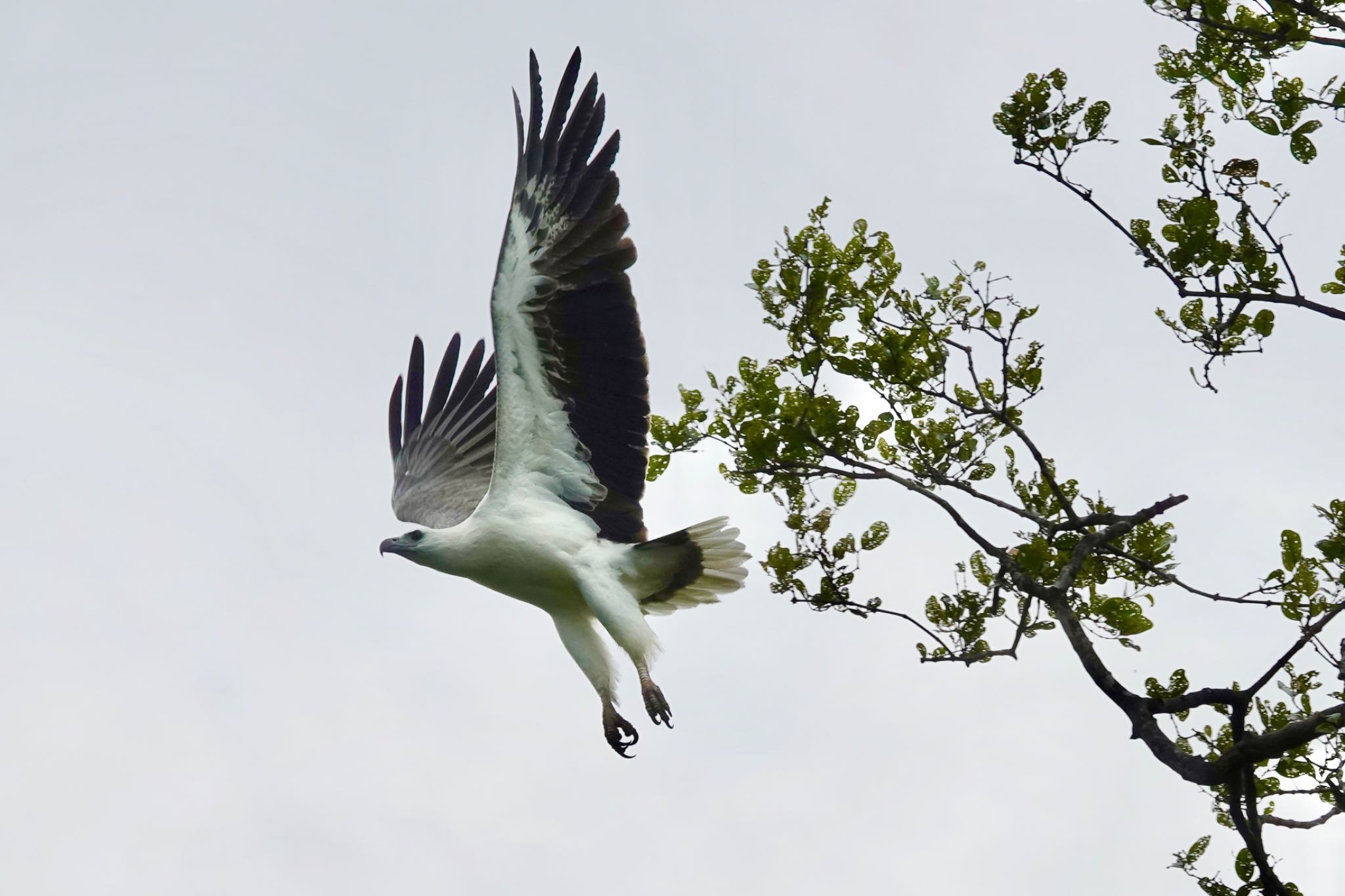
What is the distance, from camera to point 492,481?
711 cm

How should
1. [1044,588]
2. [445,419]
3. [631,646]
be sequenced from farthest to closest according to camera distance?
[445,419], [631,646], [1044,588]

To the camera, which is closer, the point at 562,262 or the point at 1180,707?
the point at 1180,707

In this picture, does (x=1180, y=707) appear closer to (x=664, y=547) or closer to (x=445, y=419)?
(x=664, y=547)

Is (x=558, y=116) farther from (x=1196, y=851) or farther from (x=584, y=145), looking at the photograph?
(x=1196, y=851)

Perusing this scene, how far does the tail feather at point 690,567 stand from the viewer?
711 centimetres

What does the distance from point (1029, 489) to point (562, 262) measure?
7.39ft

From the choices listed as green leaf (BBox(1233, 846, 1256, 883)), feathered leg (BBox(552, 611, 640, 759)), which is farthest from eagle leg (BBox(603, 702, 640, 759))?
green leaf (BBox(1233, 846, 1256, 883))

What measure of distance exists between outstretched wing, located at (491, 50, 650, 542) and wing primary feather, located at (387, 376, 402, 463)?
7.68 ft

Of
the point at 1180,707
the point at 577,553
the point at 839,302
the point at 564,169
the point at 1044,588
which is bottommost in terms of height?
the point at 1180,707

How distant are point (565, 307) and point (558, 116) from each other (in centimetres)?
84

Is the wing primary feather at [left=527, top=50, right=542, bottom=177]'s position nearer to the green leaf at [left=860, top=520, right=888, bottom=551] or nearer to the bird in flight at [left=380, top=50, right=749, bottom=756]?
the bird in flight at [left=380, top=50, right=749, bottom=756]

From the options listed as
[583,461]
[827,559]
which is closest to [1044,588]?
[827,559]

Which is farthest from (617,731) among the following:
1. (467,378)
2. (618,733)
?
(467,378)

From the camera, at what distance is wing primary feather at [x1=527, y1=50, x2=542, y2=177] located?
685cm
